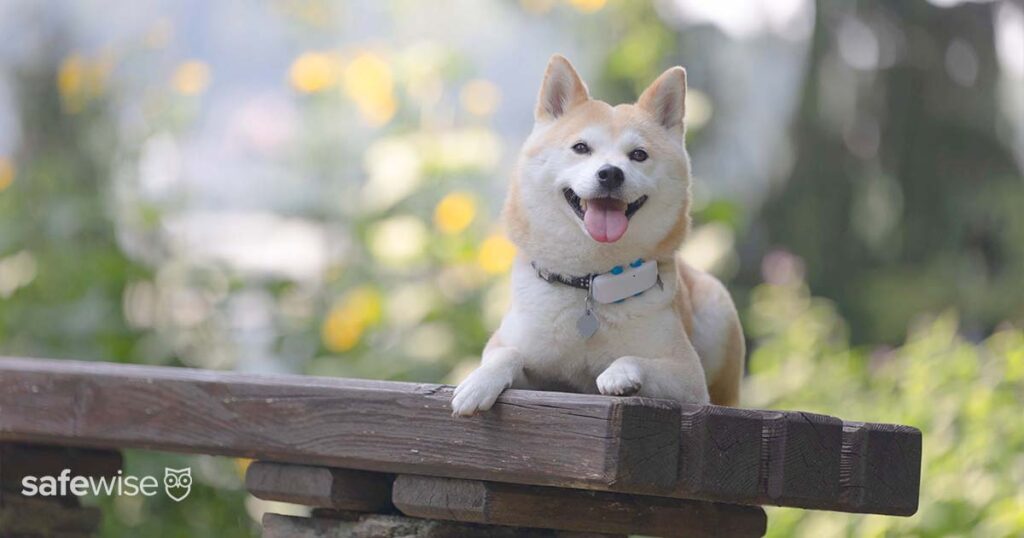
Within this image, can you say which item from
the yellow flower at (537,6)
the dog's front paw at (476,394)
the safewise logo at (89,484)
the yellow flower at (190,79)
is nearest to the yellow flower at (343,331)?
the safewise logo at (89,484)

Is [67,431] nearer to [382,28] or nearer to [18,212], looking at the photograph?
[18,212]

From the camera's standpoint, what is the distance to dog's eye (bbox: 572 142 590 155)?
2.39 meters

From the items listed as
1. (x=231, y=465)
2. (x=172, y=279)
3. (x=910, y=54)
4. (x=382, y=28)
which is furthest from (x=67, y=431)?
(x=910, y=54)

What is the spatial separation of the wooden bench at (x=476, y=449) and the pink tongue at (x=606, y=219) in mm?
343

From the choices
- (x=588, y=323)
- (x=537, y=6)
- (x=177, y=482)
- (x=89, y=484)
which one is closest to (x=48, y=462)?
(x=89, y=484)

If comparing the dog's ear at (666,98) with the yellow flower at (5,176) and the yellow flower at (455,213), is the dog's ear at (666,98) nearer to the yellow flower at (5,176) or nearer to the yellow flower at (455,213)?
the yellow flower at (455,213)

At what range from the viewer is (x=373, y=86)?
16.8ft

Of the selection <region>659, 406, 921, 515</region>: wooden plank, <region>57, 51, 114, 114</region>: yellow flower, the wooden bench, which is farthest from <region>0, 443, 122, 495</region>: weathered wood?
<region>57, 51, 114, 114</region>: yellow flower

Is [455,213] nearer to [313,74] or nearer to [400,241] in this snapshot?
[400,241]

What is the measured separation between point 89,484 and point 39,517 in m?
0.16

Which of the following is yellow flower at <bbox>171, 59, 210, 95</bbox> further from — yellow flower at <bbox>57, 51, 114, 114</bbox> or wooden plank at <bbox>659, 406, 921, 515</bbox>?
wooden plank at <bbox>659, 406, 921, 515</bbox>

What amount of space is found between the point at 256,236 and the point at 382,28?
1189mm

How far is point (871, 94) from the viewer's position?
6.20m

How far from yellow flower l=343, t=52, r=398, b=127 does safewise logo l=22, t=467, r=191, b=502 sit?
1779 millimetres
